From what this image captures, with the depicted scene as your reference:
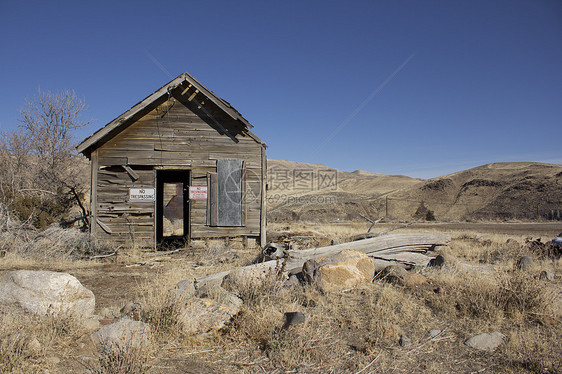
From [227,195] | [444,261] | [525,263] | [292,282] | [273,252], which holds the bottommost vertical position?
[292,282]

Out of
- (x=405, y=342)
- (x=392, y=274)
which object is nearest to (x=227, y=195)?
(x=392, y=274)

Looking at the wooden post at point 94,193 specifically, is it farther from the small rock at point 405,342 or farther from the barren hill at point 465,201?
the barren hill at point 465,201

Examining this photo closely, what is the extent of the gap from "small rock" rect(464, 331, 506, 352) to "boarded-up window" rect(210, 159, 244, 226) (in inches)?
312

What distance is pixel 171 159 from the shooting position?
36.1ft

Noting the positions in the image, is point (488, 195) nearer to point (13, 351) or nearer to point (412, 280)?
point (412, 280)

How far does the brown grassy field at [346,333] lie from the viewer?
11.7 feet

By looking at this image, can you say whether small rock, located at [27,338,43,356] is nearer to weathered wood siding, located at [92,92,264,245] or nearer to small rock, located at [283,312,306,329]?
small rock, located at [283,312,306,329]

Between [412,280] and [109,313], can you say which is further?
[412,280]

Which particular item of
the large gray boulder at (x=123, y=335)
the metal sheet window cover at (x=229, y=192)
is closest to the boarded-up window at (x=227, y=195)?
the metal sheet window cover at (x=229, y=192)

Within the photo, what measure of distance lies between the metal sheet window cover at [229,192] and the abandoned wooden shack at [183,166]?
32mm

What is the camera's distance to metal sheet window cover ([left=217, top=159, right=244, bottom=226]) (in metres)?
11.1

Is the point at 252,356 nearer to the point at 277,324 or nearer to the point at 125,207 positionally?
the point at 277,324

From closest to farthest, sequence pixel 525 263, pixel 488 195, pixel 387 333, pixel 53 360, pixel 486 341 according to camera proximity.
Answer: pixel 53 360, pixel 486 341, pixel 387 333, pixel 525 263, pixel 488 195

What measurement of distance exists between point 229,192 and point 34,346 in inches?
307
